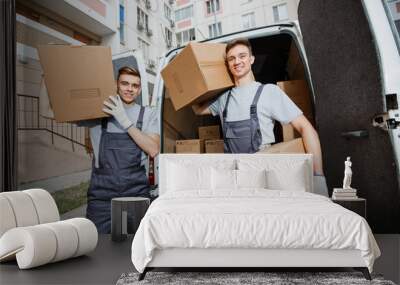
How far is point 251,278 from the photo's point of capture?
261 centimetres

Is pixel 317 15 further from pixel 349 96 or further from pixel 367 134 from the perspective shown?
pixel 367 134

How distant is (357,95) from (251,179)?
1006mm

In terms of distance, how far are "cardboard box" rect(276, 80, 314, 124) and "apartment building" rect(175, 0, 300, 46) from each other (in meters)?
0.53

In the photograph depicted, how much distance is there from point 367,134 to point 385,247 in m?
0.85

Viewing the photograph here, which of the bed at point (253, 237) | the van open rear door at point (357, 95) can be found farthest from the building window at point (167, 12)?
the bed at point (253, 237)

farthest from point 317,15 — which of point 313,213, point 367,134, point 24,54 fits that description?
point 24,54

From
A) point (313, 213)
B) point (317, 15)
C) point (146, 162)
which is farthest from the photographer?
point (146, 162)

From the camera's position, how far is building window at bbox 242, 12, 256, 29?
3826 mm

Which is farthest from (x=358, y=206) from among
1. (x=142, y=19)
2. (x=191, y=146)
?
(x=142, y=19)

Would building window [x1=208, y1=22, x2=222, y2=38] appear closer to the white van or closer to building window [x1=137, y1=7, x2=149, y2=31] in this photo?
the white van

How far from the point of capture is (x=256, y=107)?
149 inches

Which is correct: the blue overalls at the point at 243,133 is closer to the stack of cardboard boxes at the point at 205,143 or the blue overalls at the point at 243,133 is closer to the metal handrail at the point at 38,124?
the stack of cardboard boxes at the point at 205,143

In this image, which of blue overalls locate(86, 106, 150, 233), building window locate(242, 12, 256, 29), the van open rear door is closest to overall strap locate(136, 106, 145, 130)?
blue overalls locate(86, 106, 150, 233)

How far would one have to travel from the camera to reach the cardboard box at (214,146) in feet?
12.6
